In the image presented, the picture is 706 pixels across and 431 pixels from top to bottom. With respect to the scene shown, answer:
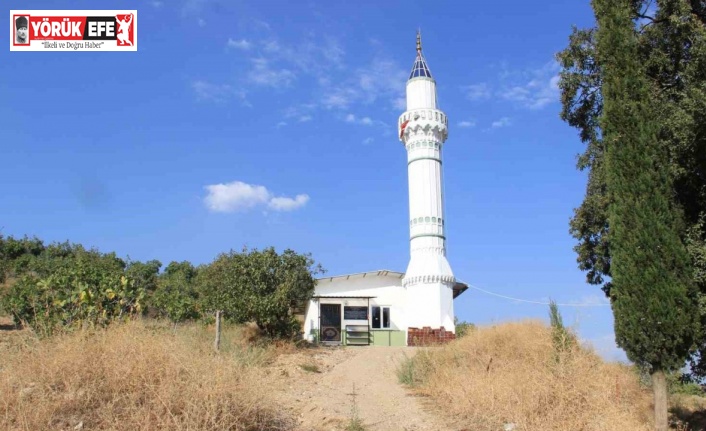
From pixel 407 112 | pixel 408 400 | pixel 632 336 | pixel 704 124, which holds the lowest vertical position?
pixel 408 400

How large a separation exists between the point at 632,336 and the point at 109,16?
45.7ft

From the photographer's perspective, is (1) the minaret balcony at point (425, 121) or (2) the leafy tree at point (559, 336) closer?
(2) the leafy tree at point (559, 336)

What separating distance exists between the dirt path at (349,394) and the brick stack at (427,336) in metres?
5.96

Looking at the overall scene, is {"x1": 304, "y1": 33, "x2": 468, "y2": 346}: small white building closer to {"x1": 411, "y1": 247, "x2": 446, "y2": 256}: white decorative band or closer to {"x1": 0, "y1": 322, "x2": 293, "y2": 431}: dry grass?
{"x1": 411, "y1": 247, "x2": 446, "y2": 256}: white decorative band

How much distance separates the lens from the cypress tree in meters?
10.4

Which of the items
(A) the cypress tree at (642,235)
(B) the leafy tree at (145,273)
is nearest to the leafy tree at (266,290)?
(A) the cypress tree at (642,235)

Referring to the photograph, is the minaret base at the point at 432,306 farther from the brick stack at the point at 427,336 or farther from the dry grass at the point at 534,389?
the dry grass at the point at 534,389

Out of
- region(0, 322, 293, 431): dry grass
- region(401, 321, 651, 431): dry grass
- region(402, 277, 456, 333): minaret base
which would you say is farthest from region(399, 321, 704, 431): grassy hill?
region(402, 277, 456, 333): minaret base

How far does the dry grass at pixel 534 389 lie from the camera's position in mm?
10641

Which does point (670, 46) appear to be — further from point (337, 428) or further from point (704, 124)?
point (337, 428)

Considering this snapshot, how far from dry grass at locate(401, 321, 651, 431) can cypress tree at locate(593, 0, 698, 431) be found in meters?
1.21

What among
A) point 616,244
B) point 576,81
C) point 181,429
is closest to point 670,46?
point 576,81

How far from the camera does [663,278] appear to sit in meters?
10.4

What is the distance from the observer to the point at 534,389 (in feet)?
36.9
